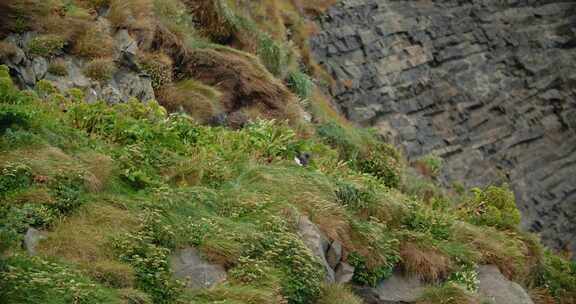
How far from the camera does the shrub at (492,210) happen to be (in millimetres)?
11734

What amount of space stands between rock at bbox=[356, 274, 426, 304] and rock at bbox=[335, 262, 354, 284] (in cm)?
26

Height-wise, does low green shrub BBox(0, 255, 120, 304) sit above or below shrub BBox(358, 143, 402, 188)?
above

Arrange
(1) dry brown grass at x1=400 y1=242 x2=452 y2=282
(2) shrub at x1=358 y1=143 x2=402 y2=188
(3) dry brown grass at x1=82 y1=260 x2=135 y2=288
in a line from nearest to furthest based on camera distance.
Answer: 1. (3) dry brown grass at x1=82 y1=260 x2=135 y2=288
2. (1) dry brown grass at x1=400 y1=242 x2=452 y2=282
3. (2) shrub at x1=358 y1=143 x2=402 y2=188

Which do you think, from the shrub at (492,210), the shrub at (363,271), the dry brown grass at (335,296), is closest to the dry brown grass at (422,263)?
the shrub at (363,271)

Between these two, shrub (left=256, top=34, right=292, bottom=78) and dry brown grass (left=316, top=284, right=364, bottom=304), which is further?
shrub (left=256, top=34, right=292, bottom=78)

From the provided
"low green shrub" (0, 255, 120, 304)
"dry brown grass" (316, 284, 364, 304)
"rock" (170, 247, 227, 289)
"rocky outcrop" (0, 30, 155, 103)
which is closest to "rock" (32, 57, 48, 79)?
"rocky outcrop" (0, 30, 155, 103)

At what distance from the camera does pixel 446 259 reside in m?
9.50

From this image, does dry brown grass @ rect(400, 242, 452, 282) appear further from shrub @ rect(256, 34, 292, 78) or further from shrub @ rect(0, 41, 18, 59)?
shrub @ rect(256, 34, 292, 78)

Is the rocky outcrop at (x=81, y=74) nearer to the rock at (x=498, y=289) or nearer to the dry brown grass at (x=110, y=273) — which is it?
the dry brown grass at (x=110, y=273)

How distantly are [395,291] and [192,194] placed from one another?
2.86m

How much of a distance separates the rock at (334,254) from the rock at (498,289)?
2.20 meters

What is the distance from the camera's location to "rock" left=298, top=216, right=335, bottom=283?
7914 millimetres

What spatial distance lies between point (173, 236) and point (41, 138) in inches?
74.1

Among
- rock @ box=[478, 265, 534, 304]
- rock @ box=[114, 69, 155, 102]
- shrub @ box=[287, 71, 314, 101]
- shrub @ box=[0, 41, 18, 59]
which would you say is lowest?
rock @ box=[478, 265, 534, 304]
